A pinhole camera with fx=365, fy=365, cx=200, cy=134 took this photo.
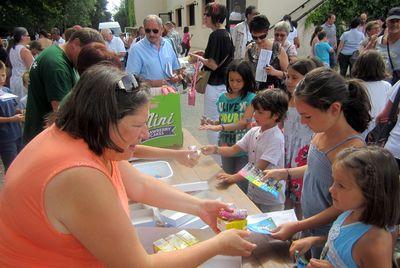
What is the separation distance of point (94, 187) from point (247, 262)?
0.72 meters

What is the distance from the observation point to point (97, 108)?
108 cm

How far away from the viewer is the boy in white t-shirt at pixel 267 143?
89.7 inches

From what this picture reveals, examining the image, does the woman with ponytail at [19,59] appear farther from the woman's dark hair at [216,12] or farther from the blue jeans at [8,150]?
the woman's dark hair at [216,12]

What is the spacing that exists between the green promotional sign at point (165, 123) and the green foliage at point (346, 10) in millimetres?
10839

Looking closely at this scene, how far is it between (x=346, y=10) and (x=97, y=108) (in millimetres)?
12738

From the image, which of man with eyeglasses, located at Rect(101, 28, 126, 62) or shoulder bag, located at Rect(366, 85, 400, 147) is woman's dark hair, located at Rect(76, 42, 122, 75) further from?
man with eyeglasses, located at Rect(101, 28, 126, 62)

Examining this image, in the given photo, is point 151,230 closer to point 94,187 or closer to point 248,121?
point 94,187

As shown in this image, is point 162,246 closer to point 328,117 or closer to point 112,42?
point 328,117

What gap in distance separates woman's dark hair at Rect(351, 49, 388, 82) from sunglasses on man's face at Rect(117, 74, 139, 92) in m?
2.81

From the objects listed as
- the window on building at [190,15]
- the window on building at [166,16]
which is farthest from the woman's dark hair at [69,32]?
the window on building at [166,16]

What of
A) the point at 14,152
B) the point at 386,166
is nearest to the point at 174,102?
the point at 386,166

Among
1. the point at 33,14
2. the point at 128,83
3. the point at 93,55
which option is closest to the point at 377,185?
the point at 128,83

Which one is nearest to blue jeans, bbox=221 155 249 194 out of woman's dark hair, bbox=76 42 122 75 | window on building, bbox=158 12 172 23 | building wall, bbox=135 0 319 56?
woman's dark hair, bbox=76 42 122 75

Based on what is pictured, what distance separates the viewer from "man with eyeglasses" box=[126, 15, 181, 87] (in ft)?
13.3
